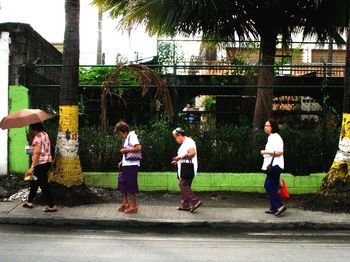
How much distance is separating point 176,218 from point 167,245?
141cm

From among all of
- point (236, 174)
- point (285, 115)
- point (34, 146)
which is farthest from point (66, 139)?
point (285, 115)

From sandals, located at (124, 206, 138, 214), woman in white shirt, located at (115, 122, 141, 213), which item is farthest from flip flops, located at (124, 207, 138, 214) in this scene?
woman in white shirt, located at (115, 122, 141, 213)

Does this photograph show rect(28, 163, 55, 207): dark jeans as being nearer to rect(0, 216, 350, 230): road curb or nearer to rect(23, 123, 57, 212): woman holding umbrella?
rect(23, 123, 57, 212): woman holding umbrella

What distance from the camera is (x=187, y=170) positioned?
8.54 metres

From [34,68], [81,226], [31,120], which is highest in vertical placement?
[34,68]

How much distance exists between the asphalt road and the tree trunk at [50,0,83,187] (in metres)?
1.39

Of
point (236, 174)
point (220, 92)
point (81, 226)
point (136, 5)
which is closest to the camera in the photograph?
point (81, 226)

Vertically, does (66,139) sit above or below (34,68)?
below

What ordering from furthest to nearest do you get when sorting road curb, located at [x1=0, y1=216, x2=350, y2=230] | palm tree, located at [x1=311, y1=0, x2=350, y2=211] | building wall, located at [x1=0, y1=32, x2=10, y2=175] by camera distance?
building wall, located at [x1=0, y1=32, x2=10, y2=175], palm tree, located at [x1=311, y1=0, x2=350, y2=211], road curb, located at [x1=0, y1=216, x2=350, y2=230]

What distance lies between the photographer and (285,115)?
11.8m

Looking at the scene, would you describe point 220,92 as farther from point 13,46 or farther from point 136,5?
point 13,46

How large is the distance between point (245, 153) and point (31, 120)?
173 inches

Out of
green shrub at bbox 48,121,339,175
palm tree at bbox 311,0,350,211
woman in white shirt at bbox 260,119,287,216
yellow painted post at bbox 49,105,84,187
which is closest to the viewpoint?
woman in white shirt at bbox 260,119,287,216

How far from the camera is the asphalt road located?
245 inches
